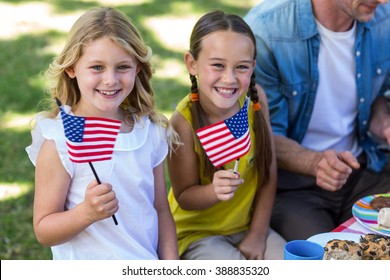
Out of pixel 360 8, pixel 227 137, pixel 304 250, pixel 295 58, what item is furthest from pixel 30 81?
pixel 304 250

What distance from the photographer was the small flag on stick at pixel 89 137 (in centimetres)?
219

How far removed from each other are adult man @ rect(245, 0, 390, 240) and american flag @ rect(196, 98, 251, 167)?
0.76 meters

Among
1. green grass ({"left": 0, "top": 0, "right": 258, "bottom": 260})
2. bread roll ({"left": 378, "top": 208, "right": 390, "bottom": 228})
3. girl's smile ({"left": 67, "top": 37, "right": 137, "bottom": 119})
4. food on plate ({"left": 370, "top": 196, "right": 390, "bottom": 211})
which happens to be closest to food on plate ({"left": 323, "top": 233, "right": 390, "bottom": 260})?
bread roll ({"left": 378, "top": 208, "right": 390, "bottom": 228})

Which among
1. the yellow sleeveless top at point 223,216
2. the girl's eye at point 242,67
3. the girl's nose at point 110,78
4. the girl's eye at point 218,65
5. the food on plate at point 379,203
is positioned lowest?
the yellow sleeveless top at point 223,216

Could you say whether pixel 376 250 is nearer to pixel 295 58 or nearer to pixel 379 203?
pixel 379 203

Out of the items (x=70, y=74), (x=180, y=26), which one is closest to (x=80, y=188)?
(x=70, y=74)

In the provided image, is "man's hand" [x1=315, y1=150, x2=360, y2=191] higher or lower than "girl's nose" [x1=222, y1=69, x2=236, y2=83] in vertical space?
lower

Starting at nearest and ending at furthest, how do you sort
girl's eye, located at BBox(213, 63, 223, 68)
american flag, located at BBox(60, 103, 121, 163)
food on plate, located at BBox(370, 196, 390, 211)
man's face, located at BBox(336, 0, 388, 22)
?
american flag, located at BBox(60, 103, 121, 163) < food on plate, located at BBox(370, 196, 390, 211) < girl's eye, located at BBox(213, 63, 223, 68) < man's face, located at BBox(336, 0, 388, 22)

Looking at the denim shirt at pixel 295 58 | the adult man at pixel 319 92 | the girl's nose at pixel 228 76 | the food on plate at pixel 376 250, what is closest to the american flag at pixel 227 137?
the girl's nose at pixel 228 76

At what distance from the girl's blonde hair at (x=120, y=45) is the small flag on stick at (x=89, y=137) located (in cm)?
31

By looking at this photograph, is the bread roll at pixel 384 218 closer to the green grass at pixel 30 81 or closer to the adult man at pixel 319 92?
the adult man at pixel 319 92

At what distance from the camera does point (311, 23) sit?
324cm

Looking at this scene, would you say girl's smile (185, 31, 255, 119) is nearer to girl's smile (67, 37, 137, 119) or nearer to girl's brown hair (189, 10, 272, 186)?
girl's brown hair (189, 10, 272, 186)

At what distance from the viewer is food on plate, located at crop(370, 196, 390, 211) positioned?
2.53 meters
